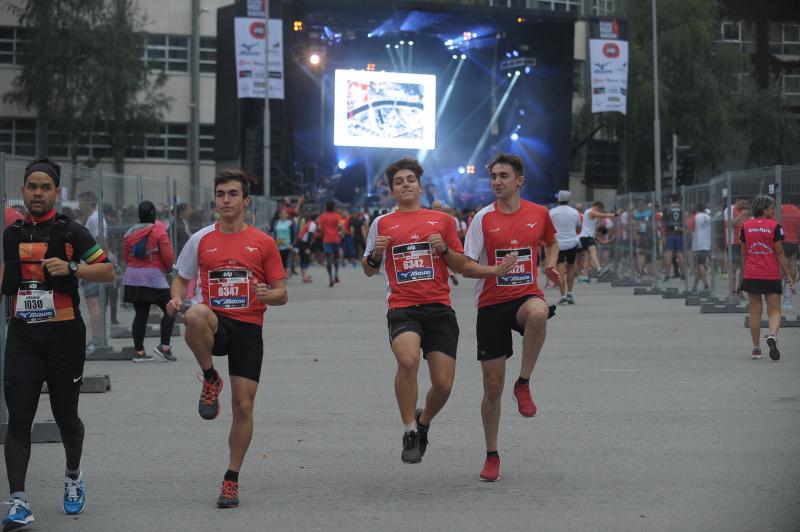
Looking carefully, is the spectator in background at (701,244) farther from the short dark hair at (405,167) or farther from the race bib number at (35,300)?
the race bib number at (35,300)

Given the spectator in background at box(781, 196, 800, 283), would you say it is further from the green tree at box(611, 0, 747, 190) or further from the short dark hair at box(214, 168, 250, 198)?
the green tree at box(611, 0, 747, 190)

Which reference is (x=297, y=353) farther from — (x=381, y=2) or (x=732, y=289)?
(x=381, y=2)

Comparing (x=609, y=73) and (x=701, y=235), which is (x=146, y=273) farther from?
(x=609, y=73)

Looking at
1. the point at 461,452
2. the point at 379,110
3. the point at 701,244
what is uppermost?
the point at 379,110

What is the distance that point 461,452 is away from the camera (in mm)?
8867

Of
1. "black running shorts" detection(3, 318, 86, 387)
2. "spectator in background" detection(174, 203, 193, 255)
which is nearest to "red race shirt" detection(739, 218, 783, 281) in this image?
"black running shorts" detection(3, 318, 86, 387)

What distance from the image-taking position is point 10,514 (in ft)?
21.8

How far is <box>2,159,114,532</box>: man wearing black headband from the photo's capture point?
7016mm

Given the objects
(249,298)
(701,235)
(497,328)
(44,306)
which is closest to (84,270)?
(44,306)

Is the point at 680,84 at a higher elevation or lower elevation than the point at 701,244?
higher

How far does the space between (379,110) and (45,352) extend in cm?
3845

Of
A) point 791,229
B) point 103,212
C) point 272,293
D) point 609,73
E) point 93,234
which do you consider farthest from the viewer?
point 609,73

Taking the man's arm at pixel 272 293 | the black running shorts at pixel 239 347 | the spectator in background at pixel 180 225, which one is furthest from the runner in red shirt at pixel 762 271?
the spectator in background at pixel 180 225

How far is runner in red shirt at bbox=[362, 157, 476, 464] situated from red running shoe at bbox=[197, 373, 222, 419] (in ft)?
3.64
